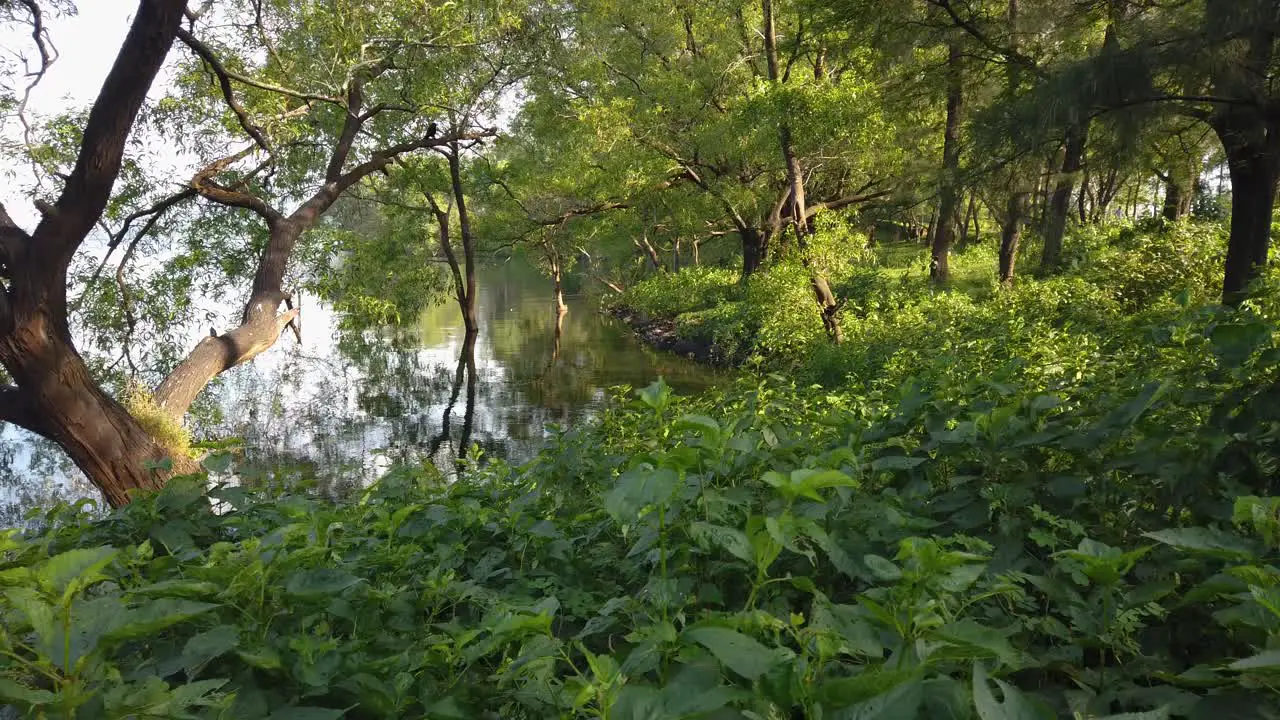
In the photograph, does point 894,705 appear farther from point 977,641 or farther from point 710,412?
point 710,412

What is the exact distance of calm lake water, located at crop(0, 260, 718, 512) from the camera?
11.5m

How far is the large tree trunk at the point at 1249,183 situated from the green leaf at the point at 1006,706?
723 cm

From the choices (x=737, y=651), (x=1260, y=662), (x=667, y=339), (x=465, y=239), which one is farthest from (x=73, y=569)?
(x=667, y=339)

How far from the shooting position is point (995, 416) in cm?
211

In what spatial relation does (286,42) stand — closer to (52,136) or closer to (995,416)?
(52,136)

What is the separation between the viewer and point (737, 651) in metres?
1.14

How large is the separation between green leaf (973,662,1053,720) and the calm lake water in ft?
22.2

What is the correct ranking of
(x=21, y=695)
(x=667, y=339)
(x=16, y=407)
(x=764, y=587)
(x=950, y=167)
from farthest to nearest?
1. (x=667, y=339)
2. (x=950, y=167)
3. (x=16, y=407)
4. (x=764, y=587)
5. (x=21, y=695)

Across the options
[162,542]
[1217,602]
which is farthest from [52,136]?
[1217,602]

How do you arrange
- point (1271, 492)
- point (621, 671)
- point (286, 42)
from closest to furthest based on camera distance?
point (621, 671) < point (1271, 492) < point (286, 42)

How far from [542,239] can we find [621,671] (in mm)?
19820

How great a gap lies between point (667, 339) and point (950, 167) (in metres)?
14.2

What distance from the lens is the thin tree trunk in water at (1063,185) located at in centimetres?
628

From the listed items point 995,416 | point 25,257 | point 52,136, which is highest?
point 52,136
